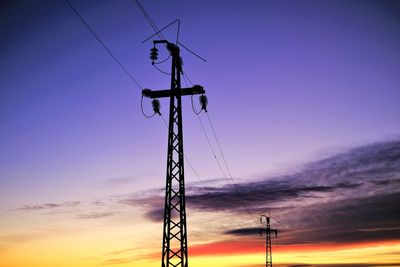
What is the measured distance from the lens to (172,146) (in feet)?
79.3

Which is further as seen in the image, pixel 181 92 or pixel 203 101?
pixel 203 101

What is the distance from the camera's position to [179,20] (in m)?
25.2

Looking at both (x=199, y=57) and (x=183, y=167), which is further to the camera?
(x=199, y=57)

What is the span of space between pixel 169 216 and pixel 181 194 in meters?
1.49

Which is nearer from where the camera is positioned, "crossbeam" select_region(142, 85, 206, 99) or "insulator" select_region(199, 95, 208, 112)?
"crossbeam" select_region(142, 85, 206, 99)

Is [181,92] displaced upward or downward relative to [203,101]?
upward

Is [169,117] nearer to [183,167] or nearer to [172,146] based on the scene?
[172,146]

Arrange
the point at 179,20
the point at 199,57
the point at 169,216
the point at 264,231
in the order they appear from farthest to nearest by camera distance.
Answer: the point at 264,231, the point at 199,57, the point at 179,20, the point at 169,216

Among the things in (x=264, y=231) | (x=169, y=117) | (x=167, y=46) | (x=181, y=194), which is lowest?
(x=264, y=231)

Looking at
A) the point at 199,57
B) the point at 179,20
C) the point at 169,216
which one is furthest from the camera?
the point at 199,57

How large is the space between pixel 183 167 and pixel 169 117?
3.35 meters

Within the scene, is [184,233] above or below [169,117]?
below

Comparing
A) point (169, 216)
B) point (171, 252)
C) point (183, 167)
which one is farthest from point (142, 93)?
point (171, 252)

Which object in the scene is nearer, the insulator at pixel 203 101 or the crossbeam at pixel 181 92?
the crossbeam at pixel 181 92
